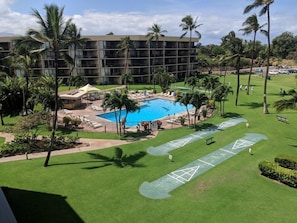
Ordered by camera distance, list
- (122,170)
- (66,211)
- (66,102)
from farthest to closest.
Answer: (66,102) < (122,170) < (66,211)

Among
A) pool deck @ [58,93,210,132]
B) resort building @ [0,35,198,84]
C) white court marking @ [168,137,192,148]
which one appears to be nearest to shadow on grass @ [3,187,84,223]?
white court marking @ [168,137,192,148]

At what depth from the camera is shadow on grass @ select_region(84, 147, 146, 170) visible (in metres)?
22.2

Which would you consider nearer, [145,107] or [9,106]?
[9,106]

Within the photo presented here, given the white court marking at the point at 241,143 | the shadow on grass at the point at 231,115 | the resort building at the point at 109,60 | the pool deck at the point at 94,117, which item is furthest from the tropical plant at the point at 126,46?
the white court marking at the point at 241,143

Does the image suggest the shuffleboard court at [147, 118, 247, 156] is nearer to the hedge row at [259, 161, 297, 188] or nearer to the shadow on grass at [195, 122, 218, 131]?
the shadow on grass at [195, 122, 218, 131]

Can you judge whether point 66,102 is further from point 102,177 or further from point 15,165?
point 102,177

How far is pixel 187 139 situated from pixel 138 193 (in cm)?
1212

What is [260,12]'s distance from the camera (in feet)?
120

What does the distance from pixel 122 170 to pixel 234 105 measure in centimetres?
3016

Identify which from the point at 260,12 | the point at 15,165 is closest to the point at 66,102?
the point at 15,165

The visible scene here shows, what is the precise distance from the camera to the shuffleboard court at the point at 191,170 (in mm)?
17938

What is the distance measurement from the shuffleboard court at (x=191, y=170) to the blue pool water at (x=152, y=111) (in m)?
14.1

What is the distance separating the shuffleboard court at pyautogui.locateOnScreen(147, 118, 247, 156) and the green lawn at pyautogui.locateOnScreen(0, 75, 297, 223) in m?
0.95

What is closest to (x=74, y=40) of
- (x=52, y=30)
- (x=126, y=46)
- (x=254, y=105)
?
(x=52, y=30)
